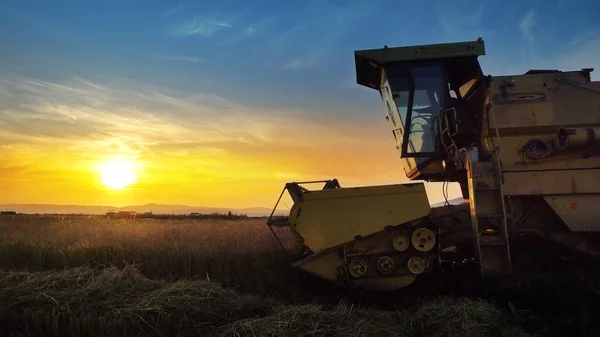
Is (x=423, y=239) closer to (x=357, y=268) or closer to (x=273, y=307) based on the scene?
(x=357, y=268)

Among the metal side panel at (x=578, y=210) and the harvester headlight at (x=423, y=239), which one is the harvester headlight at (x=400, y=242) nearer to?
the harvester headlight at (x=423, y=239)


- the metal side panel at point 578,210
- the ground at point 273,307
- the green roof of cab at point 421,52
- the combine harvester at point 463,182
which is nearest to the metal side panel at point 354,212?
the combine harvester at point 463,182

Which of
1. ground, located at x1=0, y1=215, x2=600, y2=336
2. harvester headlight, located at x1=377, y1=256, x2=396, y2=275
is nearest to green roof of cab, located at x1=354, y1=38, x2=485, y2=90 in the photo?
harvester headlight, located at x1=377, y1=256, x2=396, y2=275

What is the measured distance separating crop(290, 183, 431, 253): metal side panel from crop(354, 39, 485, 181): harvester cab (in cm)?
142

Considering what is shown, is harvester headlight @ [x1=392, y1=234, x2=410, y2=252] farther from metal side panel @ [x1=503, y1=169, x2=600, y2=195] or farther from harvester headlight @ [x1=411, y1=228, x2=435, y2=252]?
metal side panel @ [x1=503, y1=169, x2=600, y2=195]

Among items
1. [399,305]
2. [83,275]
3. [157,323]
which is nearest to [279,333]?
[157,323]

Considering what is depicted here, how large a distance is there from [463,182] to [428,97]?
1492 mm

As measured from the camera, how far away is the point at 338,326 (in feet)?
13.2

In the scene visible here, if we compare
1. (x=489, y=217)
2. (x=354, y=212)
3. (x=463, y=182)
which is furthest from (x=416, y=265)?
(x=463, y=182)

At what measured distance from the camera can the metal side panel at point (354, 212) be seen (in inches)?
209

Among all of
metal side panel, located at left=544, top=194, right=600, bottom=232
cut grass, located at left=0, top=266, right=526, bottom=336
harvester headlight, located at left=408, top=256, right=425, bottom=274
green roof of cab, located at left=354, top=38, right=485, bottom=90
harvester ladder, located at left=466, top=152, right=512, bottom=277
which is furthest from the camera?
green roof of cab, located at left=354, top=38, right=485, bottom=90

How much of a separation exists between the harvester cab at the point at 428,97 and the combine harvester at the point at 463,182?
16 mm

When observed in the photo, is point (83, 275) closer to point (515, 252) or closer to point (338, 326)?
point (338, 326)

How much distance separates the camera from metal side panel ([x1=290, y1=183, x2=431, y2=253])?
17.4ft
